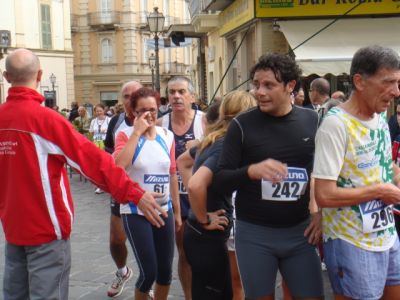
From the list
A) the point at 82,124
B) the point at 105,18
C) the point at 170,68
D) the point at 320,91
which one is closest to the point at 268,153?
the point at 320,91

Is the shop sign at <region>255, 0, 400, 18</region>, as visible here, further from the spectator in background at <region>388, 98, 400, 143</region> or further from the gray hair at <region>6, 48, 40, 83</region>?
the gray hair at <region>6, 48, 40, 83</region>

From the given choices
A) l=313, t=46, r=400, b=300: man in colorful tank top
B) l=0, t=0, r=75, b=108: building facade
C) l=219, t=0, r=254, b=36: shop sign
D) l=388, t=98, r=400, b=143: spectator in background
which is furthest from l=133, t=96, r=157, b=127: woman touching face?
l=0, t=0, r=75, b=108: building facade

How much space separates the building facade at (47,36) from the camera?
41.3 metres

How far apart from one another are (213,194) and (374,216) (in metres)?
1.05

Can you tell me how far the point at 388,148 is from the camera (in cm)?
335

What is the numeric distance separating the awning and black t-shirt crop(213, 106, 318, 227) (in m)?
6.53

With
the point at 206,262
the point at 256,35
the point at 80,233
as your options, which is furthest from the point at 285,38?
the point at 206,262

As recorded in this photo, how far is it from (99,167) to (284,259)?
3.82 feet

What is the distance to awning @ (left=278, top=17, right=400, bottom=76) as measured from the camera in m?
10.1

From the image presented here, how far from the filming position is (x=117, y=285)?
5.71 metres

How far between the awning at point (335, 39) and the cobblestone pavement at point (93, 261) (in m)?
3.98

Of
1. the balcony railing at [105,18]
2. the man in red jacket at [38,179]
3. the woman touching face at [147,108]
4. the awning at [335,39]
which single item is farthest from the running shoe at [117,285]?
the balcony railing at [105,18]

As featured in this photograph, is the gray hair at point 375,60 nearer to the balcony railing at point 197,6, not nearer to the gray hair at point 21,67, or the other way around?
the gray hair at point 21,67

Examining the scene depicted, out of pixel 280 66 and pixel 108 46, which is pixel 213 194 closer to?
pixel 280 66
